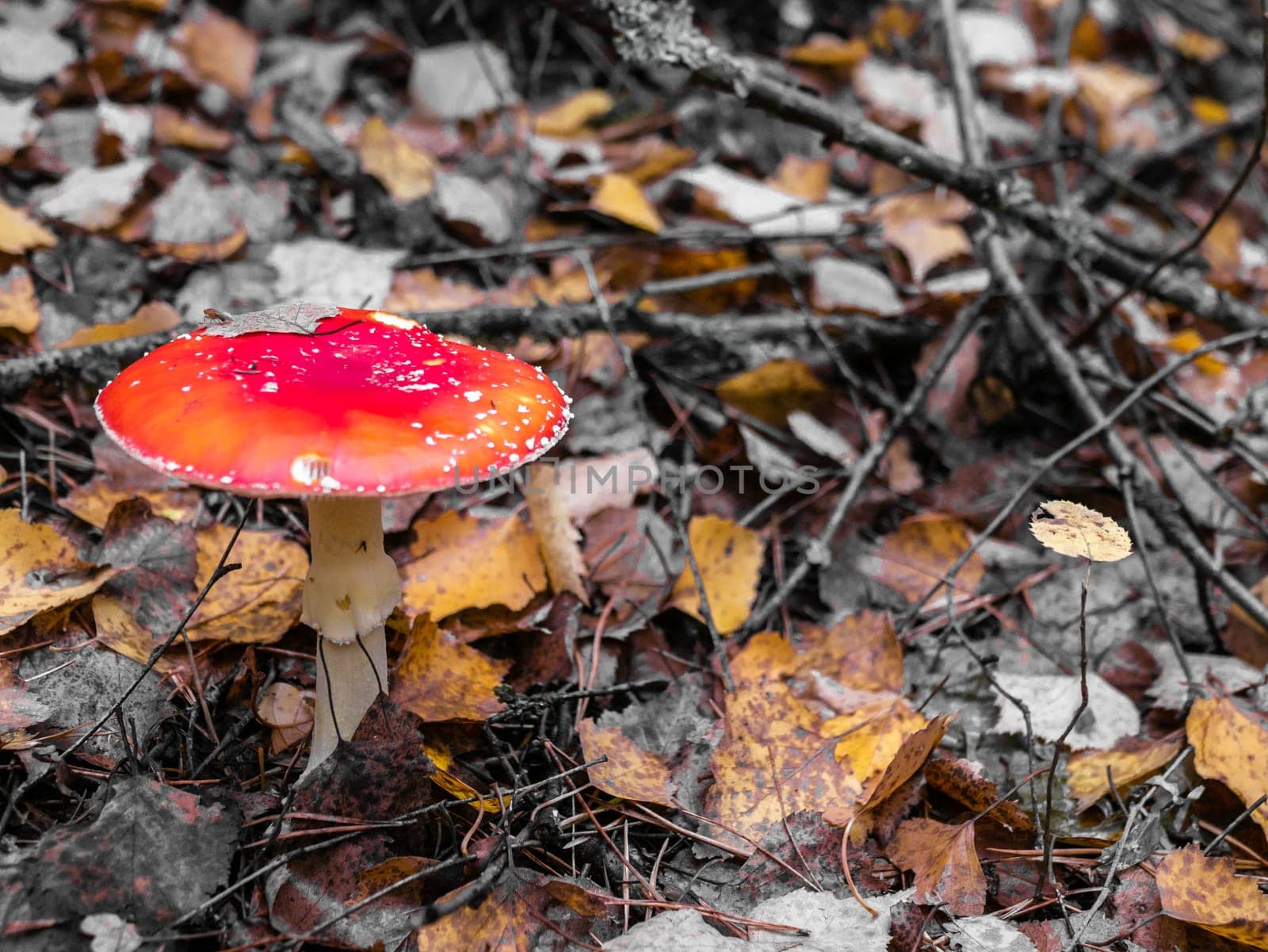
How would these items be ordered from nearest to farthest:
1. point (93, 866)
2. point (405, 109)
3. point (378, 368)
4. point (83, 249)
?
point (93, 866) < point (378, 368) < point (83, 249) < point (405, 109)

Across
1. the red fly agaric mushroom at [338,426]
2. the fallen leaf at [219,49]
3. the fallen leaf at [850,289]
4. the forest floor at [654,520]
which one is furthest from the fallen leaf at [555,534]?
the fallen leaf at [219,49]

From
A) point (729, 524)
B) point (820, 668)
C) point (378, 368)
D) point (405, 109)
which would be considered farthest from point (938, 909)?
point (405, 109)

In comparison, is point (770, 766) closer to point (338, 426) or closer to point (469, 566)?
point (469, 566)

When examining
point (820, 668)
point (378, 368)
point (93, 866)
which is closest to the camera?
point (93, 866)

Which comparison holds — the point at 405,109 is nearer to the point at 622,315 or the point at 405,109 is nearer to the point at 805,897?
the point at 622,315

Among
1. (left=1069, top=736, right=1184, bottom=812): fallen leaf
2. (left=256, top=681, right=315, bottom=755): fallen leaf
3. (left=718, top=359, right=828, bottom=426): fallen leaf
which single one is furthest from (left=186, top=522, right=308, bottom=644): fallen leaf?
(left=1069, top=736, right=1184, bottom=812): fallen leaf

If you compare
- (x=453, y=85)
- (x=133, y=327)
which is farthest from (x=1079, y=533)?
(x=453, y=85)

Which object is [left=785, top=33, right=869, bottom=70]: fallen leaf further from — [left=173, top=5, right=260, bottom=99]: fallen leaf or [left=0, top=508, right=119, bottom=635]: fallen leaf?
[left=0, top=508, right=119, bottom=635]: fallen leaf
